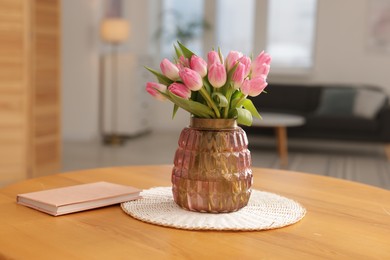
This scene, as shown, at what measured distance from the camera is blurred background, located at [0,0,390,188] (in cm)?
629

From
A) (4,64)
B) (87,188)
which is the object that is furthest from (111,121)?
(87,188)

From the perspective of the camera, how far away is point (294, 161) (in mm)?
6352

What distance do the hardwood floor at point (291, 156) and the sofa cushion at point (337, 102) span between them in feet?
1.50

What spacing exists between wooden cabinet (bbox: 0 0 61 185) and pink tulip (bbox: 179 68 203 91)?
11.3ft

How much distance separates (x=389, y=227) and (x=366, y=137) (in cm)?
541

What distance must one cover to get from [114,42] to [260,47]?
2.08m

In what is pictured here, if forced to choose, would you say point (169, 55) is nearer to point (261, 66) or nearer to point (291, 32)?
point (291, 32)

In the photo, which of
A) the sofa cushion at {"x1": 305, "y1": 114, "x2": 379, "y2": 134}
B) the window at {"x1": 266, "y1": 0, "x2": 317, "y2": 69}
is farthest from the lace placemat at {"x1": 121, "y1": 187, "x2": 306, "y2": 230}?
the window at {"x1": 266, "y1": 0, "x2": 317, "y2": 69}

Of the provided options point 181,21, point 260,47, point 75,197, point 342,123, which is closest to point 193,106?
point 75,197

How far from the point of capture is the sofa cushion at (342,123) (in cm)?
672

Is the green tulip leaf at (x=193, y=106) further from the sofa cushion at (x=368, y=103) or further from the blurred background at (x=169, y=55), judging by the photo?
the sofa cushion at (x=368, y=103)

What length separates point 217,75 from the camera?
150 centimetres

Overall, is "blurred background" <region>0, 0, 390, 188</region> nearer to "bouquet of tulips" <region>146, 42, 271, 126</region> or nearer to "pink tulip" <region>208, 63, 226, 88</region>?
"bouquet of tulips" <region>146, 42, 271, 126</region>

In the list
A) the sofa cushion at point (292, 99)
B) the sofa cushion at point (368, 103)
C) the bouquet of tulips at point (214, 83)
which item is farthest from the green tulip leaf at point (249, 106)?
the sofa cushion at point (292, 99)
